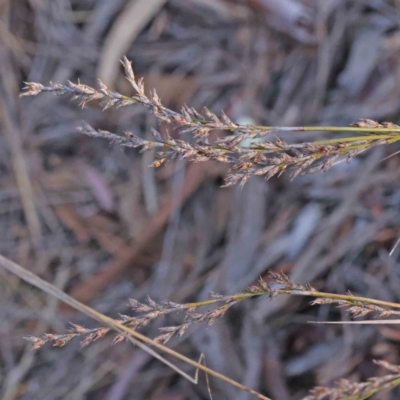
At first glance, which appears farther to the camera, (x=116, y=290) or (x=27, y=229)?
(x=27, y=229)

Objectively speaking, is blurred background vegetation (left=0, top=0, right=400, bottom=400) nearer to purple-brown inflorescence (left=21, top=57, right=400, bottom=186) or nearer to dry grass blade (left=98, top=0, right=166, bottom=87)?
dry grass blade (left=98, top=0, right=166, bottom=87)

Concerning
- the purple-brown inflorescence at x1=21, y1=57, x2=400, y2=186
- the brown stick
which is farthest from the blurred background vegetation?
the purple-brown inflorescence at x1=21, y1=57, x2=400, y2=186

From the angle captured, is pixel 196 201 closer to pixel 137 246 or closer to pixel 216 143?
pixel 137 246

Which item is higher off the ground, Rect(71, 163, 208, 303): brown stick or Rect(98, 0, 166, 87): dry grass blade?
Rect(98, 0, 166, 87): dry grass blade

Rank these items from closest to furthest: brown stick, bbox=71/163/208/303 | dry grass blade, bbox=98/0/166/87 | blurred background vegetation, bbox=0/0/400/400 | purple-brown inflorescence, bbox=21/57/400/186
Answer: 1. purple-brown inflorescence, bbox=21/57/400/186
2. blurred background vegetation, bbox=0/0/400/400
3. brown stick, bbox=71/163/208/303
4. dry grass blade, bbox=98/0/166/87

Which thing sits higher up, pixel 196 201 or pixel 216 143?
pixel 216 143

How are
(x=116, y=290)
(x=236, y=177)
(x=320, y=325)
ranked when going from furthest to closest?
(x=116, y=290) → (x=320, y=325) → (x=236, y=177)

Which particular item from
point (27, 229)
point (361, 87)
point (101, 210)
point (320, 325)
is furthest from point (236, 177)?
point (27, 229)

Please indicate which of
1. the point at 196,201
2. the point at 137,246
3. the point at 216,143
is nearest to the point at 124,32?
the point at 196,201

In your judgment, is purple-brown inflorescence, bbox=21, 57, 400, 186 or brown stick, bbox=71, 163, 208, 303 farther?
brown stick, bbox=71, 163, 208, 303

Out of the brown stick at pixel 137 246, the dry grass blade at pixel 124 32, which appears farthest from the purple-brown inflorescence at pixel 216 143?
the dry grass blade at pixel 124 32

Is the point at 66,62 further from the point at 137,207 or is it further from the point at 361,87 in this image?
the point at 361,87
